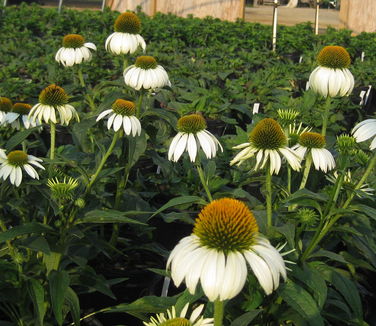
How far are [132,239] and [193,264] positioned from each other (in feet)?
4.61

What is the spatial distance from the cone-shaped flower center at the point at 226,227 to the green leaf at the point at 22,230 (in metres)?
0.66

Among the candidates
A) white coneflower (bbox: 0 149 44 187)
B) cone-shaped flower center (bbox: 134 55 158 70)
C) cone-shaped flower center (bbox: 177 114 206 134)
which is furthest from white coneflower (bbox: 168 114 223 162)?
cone-shaped flower center (bbox: 134 55 158 70)

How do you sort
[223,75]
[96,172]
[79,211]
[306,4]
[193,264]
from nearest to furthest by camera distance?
[193,264] < [79,211] < [96,172] < [223,75] < [306,4]

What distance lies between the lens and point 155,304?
1626mm

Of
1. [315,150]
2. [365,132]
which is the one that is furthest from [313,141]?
[365,132]

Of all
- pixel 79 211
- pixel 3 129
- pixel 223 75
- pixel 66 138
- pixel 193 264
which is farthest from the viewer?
pixel 223 75

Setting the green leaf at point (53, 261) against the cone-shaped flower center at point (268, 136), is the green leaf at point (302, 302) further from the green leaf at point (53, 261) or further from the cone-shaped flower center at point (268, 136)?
the green leaf at point (53, 261)

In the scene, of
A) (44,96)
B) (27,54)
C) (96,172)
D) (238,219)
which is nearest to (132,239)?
(96,172)

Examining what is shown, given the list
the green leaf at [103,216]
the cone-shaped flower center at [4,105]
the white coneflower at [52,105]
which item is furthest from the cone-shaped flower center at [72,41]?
the green leaf at [103,216]

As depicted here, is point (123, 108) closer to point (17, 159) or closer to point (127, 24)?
point (17, 159)

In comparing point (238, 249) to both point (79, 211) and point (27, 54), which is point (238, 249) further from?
point (27, 54)

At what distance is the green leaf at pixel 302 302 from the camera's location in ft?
4.93

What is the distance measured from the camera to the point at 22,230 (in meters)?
1.68

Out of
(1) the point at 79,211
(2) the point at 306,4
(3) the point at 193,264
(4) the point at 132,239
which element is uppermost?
(2) the point at 306,4
